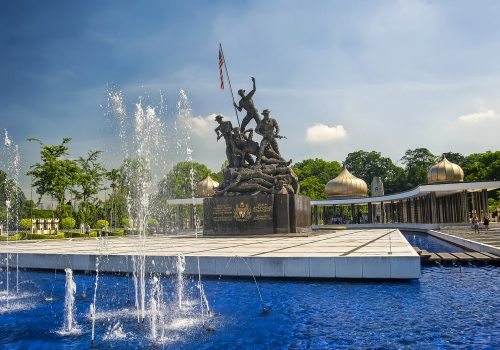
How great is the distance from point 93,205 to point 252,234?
34.1 metres

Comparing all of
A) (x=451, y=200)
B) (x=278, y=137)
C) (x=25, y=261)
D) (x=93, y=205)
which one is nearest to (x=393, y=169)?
(x=451, y=200)

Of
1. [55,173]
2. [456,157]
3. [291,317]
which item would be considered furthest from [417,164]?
[291,317]

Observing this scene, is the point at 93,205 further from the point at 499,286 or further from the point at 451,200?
the point at 499,286

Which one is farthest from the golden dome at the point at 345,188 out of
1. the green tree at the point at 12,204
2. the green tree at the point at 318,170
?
the green tree at the point at 12,204

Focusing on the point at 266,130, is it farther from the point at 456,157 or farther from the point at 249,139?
the point at 456,157

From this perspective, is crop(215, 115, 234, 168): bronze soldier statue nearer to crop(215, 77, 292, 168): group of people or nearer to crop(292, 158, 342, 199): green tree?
crop(215, 77, 292, 168): group of people

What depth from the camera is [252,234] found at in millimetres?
22688

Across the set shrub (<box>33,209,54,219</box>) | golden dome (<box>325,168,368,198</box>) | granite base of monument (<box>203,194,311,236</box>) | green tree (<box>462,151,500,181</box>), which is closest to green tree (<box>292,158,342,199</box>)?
golden dome (<box>325,168,368,198</box>)

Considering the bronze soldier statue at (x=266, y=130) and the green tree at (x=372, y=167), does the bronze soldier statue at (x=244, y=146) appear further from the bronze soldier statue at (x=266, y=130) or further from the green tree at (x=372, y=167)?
the green tree at (x=372, y=167)

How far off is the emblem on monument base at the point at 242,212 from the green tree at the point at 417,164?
48150mm

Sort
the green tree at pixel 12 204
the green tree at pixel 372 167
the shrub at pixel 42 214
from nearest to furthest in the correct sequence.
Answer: the green tree at pixel 12 204 → the shrub at pixel 42 214 → the green tree at pixel 372 167

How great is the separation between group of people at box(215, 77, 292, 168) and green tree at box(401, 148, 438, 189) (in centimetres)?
4587

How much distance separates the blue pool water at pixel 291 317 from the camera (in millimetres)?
6238

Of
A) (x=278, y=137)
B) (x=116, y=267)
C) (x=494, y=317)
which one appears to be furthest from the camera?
(x=278, y=137)
